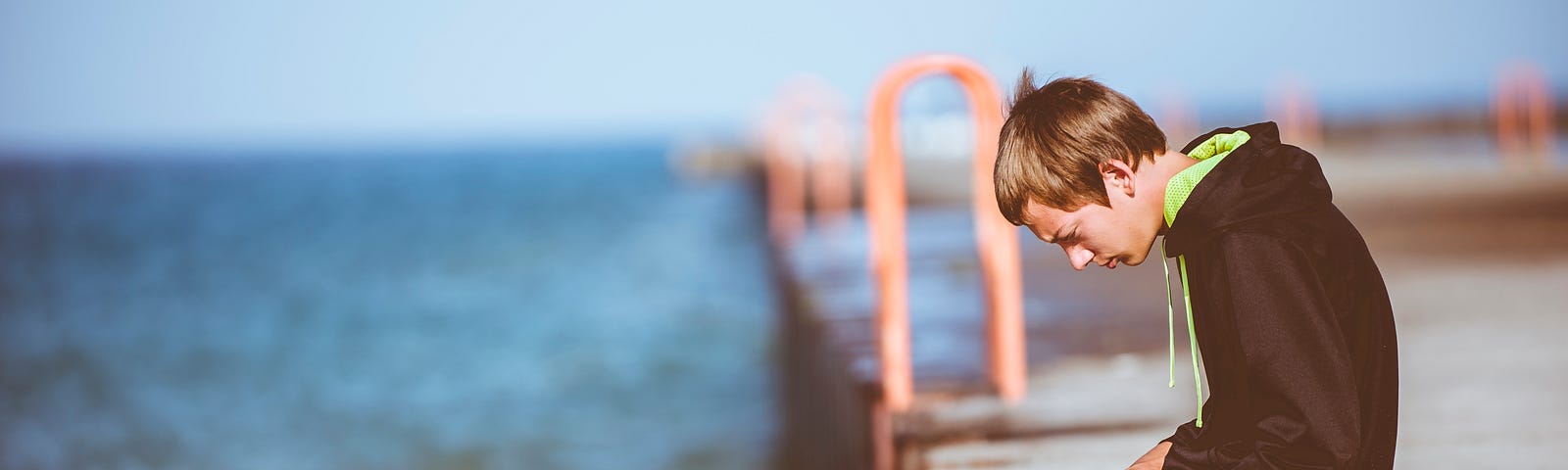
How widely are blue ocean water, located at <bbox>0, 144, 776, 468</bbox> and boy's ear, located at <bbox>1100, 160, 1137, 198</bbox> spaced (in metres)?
7.66

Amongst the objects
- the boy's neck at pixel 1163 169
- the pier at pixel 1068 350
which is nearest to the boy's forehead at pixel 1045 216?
the boy's neck at pixel 1163 169

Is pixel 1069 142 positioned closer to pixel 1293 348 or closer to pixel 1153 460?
pixel 1293 348

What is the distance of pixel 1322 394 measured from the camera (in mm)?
1674

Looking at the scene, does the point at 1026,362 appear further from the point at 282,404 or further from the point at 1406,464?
the point at 282,404

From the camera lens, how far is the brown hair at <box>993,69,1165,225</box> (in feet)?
5.79

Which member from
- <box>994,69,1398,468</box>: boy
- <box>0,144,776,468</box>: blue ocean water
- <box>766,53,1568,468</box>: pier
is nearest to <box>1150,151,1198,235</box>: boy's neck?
<box>994,69,1398,468</box>: boy

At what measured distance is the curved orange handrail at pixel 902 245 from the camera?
3.84 m

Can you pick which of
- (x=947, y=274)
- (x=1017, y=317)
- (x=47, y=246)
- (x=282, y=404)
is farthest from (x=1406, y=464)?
(x=47, y=246)

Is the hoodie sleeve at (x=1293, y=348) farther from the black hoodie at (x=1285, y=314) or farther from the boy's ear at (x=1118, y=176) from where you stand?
the boy's ear at (x=1118, y=176)

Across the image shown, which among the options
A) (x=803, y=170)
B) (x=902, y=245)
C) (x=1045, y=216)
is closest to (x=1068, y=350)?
(x=902, y=245)

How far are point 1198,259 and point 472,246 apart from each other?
101ft

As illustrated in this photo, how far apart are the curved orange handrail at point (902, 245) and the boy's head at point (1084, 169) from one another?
1.95 meters

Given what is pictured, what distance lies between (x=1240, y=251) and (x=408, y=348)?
51.7 ft

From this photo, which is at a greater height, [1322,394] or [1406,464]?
[1322,394]
